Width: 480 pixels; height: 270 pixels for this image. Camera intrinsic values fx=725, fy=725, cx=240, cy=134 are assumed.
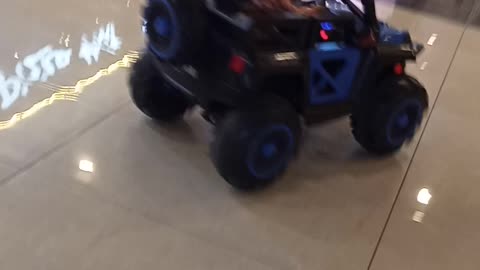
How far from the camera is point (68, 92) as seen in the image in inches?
67.6

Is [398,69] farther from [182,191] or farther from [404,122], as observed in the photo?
[182,191]

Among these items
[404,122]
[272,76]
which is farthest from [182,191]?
[404,122]

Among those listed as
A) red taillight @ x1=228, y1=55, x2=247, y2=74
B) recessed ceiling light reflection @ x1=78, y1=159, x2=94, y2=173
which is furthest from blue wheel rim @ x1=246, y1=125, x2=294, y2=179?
recessed ceiling light reflection @ x1=78, y1=159, x2=94, y2=173

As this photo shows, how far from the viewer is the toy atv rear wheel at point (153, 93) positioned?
5.15 feet

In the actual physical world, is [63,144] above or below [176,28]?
below

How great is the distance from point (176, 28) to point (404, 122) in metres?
0.56

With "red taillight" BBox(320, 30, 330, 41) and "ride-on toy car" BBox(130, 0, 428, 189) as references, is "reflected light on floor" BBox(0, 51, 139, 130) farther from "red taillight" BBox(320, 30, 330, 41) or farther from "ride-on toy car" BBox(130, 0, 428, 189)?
"red taillight" BBox(320, 30, 330, 41)

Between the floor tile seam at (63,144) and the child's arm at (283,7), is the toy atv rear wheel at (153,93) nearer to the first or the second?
the floor tile seam at (63,144)

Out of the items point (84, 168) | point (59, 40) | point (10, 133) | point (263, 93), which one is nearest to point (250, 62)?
point (263, 93)

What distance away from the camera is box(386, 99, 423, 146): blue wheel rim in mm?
1549

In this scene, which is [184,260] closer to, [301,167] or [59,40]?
[301,167]

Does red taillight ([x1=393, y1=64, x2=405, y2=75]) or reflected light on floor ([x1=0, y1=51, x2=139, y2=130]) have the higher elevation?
red taillight ([x1=393, y1=64, x2=405, y2=75])

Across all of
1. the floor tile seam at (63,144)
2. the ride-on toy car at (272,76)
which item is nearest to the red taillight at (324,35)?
the ride-on toy car at (272,76)

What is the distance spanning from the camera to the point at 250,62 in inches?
52.6
